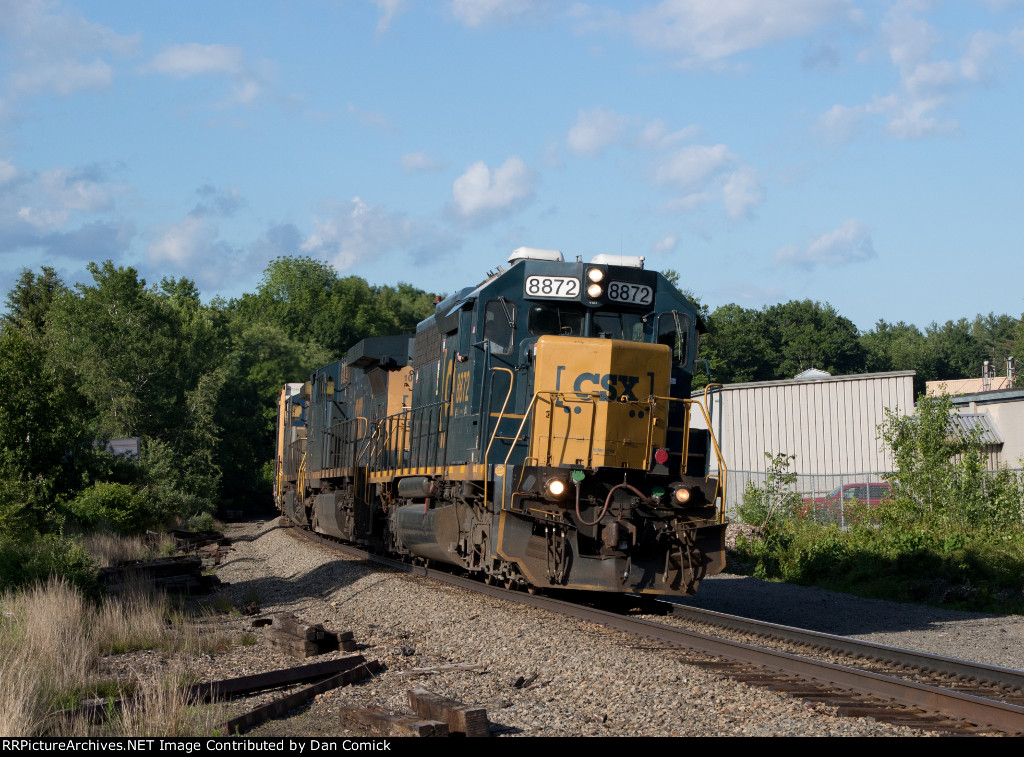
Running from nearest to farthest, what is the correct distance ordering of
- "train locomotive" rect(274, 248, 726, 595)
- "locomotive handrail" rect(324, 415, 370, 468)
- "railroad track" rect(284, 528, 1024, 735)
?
"railroad track" rect(284, 528, 1024, 735) → "train locomotive" rect(274, 248, 726, 595) → "locomotive handrail" rect(324, 415, 370, 468)

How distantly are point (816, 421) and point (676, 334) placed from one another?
20875mm

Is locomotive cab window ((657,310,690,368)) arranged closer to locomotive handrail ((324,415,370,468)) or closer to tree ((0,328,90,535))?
locomotive handrail ((324,415,370,468))

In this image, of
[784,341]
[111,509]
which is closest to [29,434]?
[111,509]

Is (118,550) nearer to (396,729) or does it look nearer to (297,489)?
Result: (297,489)

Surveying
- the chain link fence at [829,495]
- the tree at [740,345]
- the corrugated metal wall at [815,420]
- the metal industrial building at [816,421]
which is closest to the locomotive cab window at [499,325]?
the chain link fence at [829,495]

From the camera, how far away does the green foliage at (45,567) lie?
34.0ft

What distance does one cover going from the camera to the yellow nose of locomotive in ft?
32.0

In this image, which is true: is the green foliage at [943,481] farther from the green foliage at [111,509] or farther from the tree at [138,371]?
the tree at [138,371]

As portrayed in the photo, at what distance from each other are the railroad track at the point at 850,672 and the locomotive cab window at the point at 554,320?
3.12m

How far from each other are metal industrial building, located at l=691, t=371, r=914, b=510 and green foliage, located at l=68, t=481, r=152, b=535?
17141 mm

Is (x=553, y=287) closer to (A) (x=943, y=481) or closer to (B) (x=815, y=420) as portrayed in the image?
(A) (x=943, y=481)

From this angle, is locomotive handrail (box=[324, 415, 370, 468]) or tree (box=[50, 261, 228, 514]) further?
tree (box=[50, 261, 228, 514])

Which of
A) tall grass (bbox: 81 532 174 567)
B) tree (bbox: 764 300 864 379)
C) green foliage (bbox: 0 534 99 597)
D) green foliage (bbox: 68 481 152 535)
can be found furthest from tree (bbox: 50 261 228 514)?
tree (bbox: 764 300 864 379)

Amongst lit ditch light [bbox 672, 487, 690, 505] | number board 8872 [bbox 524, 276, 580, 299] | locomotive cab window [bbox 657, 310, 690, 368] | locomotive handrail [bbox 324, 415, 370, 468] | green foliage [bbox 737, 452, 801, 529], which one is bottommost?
green foliage [bbox 737, 452, 801, 529]
